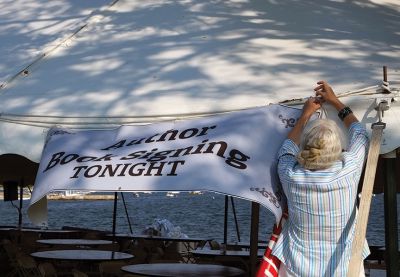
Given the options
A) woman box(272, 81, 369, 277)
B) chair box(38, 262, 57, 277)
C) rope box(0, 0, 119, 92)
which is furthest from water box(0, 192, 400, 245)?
woman box(272, 81, 369, 277)

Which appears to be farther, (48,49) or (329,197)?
(48,49)

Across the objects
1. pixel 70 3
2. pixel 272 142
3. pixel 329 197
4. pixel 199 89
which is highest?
pixel 70 3

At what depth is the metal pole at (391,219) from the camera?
4.06 meters

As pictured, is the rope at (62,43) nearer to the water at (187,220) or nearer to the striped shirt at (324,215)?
the striped shirt at (324,215)

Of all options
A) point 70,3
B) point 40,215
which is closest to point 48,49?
point 70,3

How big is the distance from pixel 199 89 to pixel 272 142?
62 cm

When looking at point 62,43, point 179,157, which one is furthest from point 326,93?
point 62,43

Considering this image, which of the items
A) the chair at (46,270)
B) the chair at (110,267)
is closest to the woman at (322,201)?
the chair at (110,267)

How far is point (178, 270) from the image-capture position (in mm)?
6516

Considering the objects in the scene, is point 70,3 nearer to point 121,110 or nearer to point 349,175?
point 121,110

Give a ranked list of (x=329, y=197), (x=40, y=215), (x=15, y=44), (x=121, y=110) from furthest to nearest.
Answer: (x=15, y=44), (x=40, y=215), (x=121, y=110), (x=329, y=197)

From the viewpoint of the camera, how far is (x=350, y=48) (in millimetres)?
4746

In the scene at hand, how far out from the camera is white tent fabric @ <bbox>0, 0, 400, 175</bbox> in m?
4.41

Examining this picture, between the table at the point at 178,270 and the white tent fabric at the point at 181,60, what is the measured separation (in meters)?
1.90
